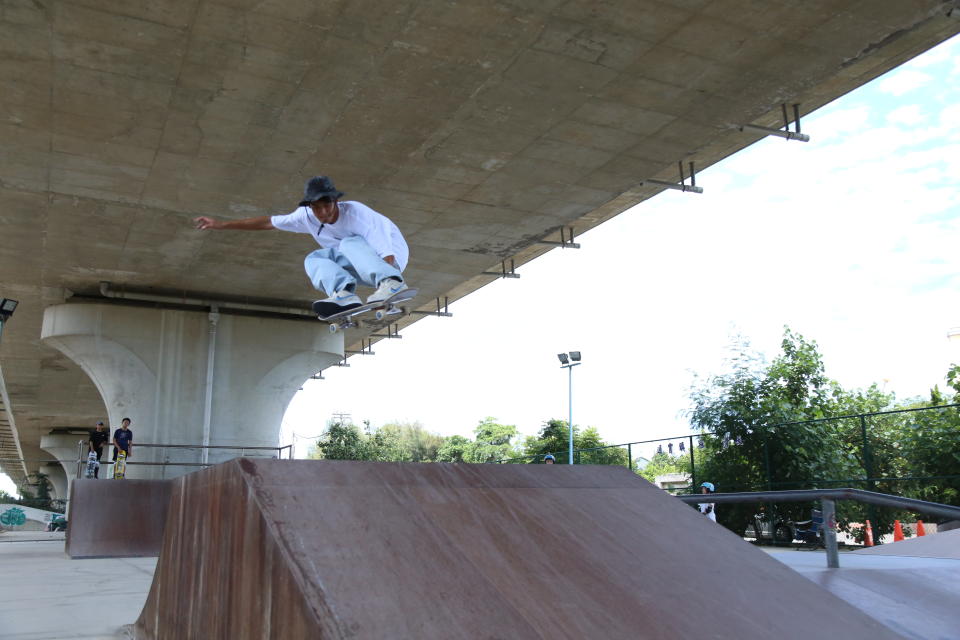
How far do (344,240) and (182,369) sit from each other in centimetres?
1675

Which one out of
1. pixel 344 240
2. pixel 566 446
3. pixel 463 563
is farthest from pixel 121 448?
pixel 566 446

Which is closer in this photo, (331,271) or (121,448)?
(331,271)

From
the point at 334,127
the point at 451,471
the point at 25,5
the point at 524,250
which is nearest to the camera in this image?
the point at 451,471

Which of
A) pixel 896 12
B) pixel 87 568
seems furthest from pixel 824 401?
pixel 87 568

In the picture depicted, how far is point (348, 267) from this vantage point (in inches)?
277

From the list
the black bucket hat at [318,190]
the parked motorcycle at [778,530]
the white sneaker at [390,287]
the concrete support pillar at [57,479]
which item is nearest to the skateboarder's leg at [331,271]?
the white sneaker at [390,287]

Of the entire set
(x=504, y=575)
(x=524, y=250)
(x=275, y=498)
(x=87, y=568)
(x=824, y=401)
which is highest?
(x=524, y=250)

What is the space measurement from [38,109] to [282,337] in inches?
462

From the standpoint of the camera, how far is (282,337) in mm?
23094

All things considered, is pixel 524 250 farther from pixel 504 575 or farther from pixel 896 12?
pixel 504 575

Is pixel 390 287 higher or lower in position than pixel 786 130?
Answer: lower

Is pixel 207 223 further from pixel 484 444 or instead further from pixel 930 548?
pixel 484 444

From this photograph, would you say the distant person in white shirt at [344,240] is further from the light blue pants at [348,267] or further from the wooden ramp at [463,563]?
the wooden ramp at [463,563]

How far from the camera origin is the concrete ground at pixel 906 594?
463 centimetres
